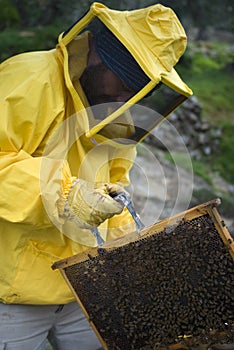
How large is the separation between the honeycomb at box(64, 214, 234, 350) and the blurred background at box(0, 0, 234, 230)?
1.04 metres

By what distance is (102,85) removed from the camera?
3.44 meters

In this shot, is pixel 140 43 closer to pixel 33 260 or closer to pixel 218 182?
pixel 33 260

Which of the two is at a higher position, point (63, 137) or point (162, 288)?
point (63, 137)

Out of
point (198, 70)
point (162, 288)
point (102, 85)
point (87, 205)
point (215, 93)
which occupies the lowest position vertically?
point (198, 70)

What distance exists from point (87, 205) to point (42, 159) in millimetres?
340

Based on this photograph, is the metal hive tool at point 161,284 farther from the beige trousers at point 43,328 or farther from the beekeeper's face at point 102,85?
the beekeeper's face at point 102,85

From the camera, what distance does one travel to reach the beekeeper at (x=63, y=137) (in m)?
3.08

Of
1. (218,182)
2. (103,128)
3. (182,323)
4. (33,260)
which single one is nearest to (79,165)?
(103,128)

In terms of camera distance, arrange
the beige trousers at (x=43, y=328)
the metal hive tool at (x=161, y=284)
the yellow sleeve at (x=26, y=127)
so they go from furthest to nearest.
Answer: the beige trousers at (x=43, y=328), the metal hive tool at (x=161, y=284), the yellow sleeve at (x=26, y=127)

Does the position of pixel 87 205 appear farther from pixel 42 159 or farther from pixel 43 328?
pixel 43 328

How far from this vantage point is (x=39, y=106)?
10.6ft

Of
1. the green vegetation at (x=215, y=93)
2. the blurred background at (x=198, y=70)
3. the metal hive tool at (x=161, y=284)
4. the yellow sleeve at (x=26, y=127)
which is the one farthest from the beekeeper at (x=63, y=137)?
the green vegetation at (x=215, y=93)

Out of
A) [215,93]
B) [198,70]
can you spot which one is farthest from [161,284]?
[198,70]

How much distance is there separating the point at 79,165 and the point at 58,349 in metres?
1.30
